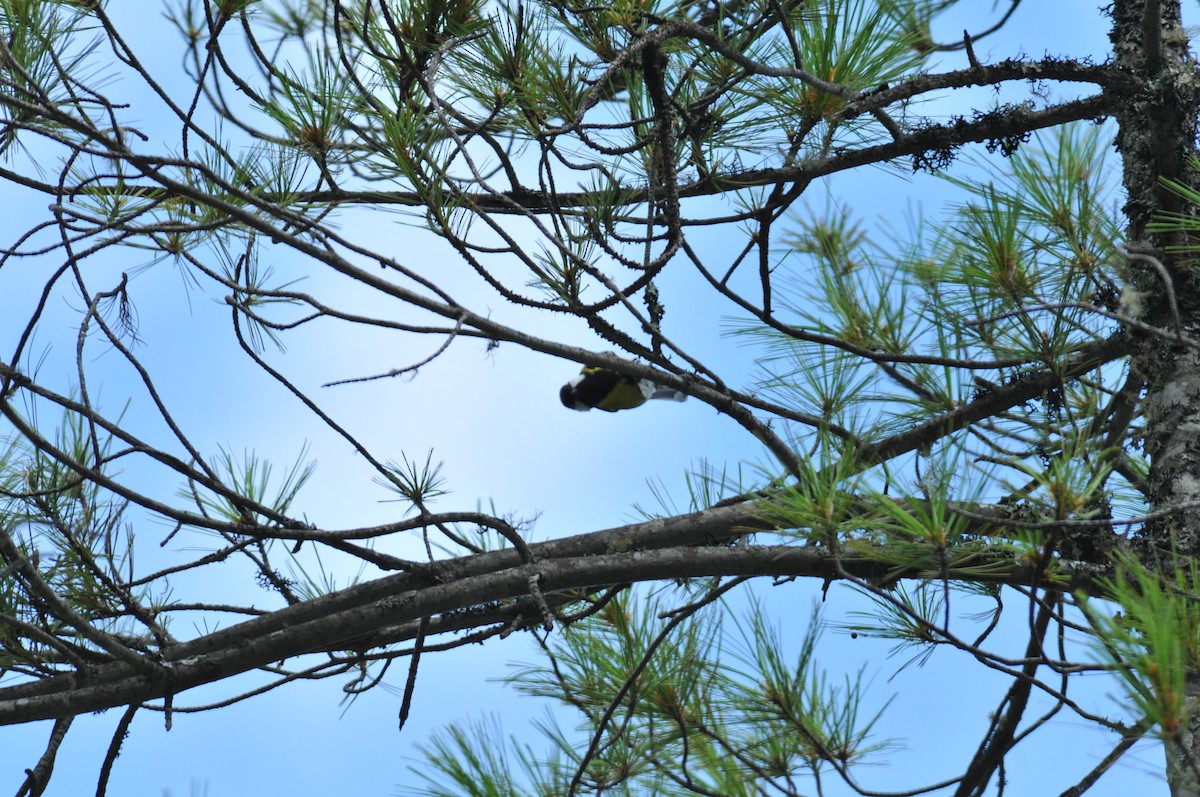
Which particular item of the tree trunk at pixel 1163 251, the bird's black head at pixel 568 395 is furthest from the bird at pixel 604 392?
the tree trunk at pixel 1163 251

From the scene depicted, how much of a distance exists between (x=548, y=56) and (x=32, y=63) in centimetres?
70

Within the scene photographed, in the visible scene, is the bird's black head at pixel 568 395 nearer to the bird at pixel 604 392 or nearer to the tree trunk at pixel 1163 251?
the bird at pixel 604 392

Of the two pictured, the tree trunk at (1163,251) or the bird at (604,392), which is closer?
the tree trunk at (1163,251)

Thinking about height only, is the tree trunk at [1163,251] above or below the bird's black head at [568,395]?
below

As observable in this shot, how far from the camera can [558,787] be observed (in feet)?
4.87

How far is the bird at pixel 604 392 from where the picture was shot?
253 cm

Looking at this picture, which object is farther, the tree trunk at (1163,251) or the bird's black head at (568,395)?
the bird's black head at (568,395)

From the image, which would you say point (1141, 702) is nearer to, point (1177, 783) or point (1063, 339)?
point (1177, 783)

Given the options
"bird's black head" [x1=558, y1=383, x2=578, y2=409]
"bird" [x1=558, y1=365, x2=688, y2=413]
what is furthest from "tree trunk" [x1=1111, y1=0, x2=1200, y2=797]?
"bird's black head" [x1=558, y1=383, x2=578, y2=409]

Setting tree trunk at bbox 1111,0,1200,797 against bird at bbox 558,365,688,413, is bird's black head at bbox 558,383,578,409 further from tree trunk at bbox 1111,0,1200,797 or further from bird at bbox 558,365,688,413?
tree trunk at bbox 1111,0,1200,797

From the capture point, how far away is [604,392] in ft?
8.44

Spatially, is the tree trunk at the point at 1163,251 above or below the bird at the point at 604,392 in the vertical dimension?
below

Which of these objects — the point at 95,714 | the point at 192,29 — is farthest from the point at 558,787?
the point at 192,29

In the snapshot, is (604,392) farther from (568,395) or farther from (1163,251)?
(1163,251)
